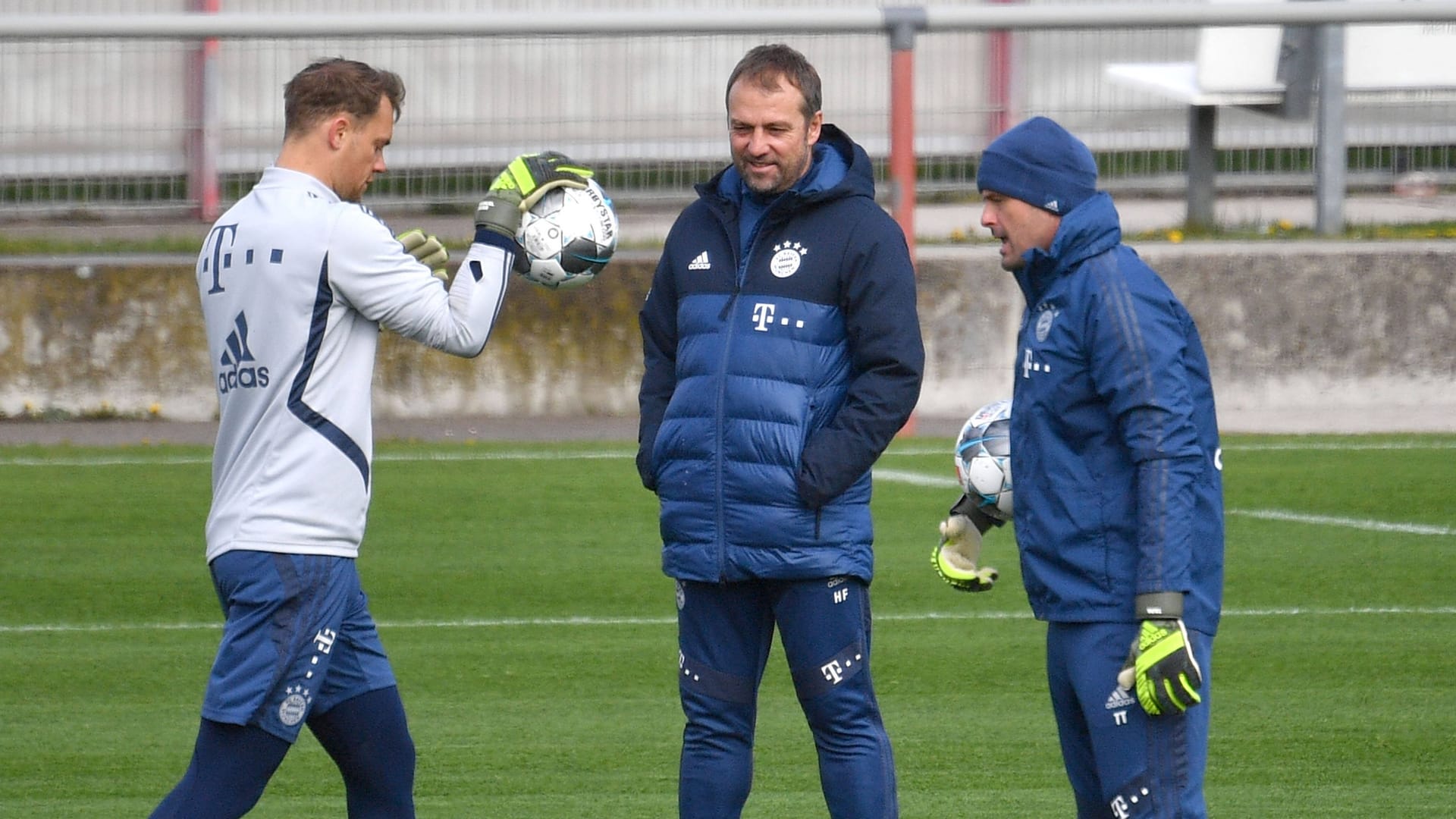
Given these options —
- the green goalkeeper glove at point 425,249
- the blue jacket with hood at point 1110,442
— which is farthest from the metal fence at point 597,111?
the blue jacket with hood at point 1110,442

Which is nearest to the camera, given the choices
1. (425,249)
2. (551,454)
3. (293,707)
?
(293,707)

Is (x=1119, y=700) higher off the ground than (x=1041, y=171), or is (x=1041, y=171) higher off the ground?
(x=1041, y=171)

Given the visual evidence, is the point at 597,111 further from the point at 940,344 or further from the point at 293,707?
the point at 293,707

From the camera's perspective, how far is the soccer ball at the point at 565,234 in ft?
15.0

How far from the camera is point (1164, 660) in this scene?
3729 millimetres

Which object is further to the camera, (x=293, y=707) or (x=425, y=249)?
(x=425, y=249)

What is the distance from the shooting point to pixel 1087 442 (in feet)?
13.0

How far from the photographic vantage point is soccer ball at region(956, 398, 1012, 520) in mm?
4527

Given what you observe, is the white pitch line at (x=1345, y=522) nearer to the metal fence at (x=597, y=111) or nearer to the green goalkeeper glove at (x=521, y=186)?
the metal fence at (x=597, y=111)

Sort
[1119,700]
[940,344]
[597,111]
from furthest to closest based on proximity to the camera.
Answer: [597,111] < [940,344] < [1119,700]

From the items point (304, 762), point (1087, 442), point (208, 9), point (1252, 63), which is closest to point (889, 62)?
point (1252, 63)

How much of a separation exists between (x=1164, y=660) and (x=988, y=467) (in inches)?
36.3

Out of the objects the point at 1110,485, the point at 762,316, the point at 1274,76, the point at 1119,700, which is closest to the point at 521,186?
the point at 762,316

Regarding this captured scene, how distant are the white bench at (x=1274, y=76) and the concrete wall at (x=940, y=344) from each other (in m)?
1.36
